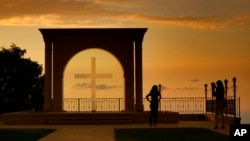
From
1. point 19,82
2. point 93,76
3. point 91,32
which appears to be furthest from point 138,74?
point 19,82

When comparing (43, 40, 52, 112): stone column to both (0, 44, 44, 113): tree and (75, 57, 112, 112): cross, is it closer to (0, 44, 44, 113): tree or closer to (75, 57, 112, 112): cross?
(75, 57, 112, 112): cross

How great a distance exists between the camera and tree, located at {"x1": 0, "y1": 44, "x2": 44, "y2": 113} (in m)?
48.5

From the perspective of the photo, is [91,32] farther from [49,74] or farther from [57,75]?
[49,74]

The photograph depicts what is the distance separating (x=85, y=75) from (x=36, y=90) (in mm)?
11021

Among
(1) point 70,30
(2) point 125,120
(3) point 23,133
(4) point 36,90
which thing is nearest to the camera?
(3) point 23,133

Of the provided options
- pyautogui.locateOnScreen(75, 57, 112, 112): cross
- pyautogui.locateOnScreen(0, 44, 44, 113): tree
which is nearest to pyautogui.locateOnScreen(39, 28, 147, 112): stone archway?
pyautogui.locateOnScreen(75, 57, 112, 112): cross

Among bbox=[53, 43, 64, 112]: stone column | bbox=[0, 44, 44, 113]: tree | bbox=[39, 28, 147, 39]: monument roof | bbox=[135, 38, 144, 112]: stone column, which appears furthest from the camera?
bbox=[0, 44, 44, 113]: tree

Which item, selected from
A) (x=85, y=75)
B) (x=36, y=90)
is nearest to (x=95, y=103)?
(x=85, y=75)

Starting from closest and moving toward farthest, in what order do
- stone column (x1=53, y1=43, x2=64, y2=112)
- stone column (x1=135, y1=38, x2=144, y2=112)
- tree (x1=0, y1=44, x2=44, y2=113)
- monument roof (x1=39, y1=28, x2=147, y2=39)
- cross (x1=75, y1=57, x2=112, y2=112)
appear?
1. monument roof (x1=39, y1=28, x2=147, y2=39)
2. stone column (x1=135, y1=38, x2=144, y2=112)
3. stone column (x1=53, y1=43, x2=64, y2=112)
4. cross (x1=75, y1=57, x2=112, y2=112)
5. tree (x1=0, y1=44, x2=44, y2=113)

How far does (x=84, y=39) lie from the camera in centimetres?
3844

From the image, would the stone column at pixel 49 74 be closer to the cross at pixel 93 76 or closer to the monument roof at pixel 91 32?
the monument roof at pixel 91 32

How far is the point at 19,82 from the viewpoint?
162ft

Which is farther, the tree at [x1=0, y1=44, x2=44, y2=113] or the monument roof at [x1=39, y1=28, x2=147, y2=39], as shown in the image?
the tree at [x1=0, y1=44, x2=44, y2=113]

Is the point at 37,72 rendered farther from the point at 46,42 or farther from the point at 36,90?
the point at 46,42
